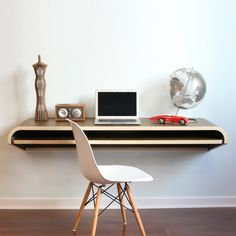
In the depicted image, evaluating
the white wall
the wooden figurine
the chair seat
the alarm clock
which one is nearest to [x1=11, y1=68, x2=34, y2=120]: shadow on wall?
the white wall

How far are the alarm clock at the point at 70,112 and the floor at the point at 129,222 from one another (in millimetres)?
729

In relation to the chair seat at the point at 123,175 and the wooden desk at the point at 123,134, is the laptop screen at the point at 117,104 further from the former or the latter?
the chair seat at the point at 123,175

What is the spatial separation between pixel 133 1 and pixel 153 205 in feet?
5.05

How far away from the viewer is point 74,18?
8.43 ft

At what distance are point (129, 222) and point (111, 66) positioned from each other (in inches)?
44.5

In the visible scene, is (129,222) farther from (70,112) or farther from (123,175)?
(70,112)

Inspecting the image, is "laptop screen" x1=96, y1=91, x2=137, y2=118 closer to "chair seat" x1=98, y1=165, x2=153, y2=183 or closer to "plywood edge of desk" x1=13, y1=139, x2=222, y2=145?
"plywood edge of desk" x1=13, y1=139, x2=222, y2=145

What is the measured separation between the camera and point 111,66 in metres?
2.61

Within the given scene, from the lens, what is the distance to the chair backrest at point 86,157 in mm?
1993

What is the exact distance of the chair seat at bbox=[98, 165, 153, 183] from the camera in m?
2.05

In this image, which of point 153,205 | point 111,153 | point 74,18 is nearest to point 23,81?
point 74,18

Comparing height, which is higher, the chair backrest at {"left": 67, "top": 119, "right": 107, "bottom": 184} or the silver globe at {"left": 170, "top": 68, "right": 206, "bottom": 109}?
the silver globe at {"left": 170, "top": 68, "right": 206, "bottom": 109}

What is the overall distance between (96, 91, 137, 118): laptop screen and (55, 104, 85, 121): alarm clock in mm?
115

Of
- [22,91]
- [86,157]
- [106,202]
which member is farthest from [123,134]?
[22,91]
